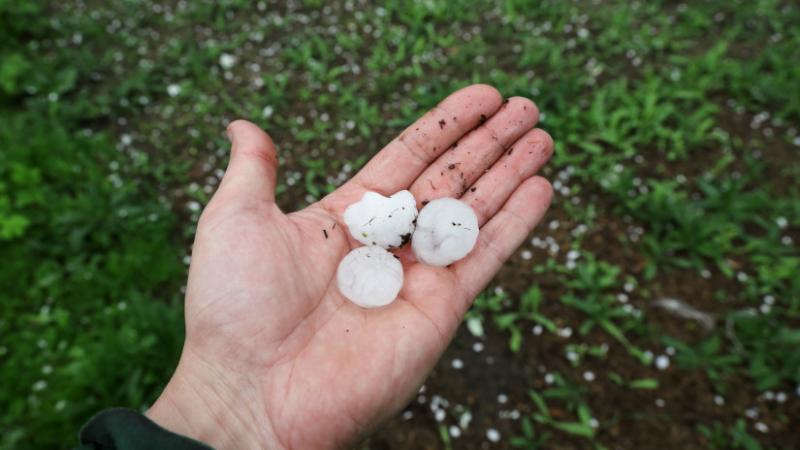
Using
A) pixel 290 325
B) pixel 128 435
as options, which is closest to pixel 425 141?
pixel 290 325

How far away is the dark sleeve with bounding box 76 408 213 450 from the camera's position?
1.81 meters

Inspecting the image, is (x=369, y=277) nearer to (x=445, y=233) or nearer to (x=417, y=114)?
(x=445, y=233)

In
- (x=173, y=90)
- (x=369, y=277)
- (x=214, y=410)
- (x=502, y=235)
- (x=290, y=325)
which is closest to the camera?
(x=214, y=410)

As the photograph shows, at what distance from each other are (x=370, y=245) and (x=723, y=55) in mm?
4263

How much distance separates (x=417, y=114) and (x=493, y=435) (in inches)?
106

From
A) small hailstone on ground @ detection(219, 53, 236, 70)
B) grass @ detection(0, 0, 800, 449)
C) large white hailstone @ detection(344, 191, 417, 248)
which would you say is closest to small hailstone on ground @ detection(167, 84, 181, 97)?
grass @ detection(0, 0, 800, 449)

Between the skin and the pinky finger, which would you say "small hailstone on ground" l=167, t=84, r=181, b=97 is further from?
the pinky finger

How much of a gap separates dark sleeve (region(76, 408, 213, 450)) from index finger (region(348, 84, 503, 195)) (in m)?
1.55

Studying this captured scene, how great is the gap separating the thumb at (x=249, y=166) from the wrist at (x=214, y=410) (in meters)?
0.74

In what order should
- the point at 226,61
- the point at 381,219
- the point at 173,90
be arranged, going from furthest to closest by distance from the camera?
the point at 226,61, the point at 173,90, the point at 381,219

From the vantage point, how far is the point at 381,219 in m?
2.59

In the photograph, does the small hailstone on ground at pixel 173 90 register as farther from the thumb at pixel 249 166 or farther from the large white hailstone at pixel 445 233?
the large white hailstone at pixel 445 233

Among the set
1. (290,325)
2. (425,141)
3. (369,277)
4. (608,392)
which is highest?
(425,141)

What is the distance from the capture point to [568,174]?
418cm
